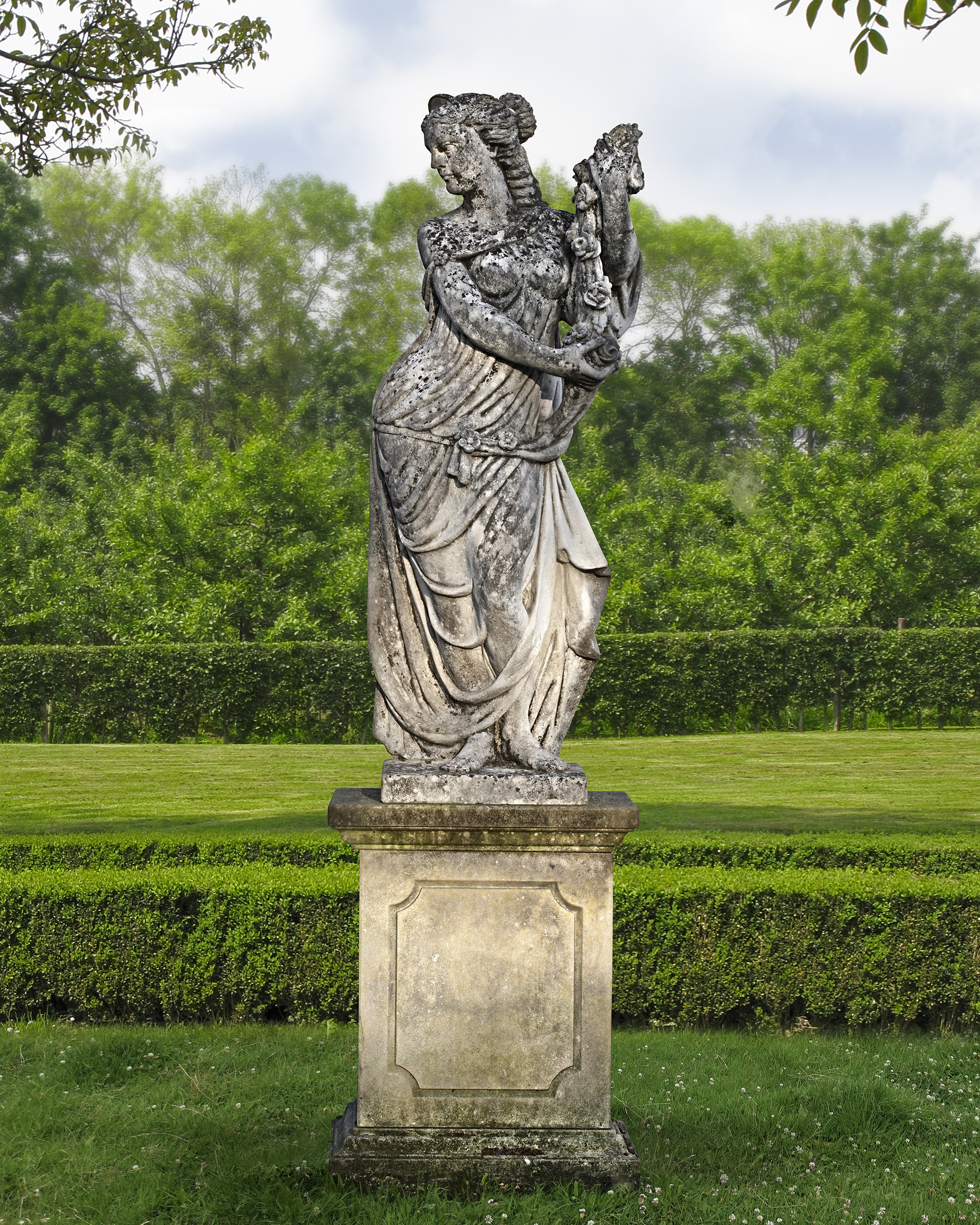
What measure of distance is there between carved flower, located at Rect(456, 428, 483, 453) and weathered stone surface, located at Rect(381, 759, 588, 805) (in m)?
1.09

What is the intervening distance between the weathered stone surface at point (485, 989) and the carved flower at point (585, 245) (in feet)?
6.62

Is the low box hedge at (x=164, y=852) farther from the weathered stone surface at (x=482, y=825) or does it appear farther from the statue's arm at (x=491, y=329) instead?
the statue's arm at (x=491, y=329)

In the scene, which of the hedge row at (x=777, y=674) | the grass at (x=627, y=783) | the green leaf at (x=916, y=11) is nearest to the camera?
the green leaf at (x=916, y=11)

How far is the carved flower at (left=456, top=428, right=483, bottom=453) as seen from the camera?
4172 mm

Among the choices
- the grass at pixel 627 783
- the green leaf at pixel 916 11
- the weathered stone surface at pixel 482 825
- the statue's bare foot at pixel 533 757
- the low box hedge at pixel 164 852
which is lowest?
the grass at pixel 627 783

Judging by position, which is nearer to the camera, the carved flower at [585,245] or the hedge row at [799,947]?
the carved flower at [585,245]

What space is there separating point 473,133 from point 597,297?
715 mm

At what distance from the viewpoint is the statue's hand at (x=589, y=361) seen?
13.6ft

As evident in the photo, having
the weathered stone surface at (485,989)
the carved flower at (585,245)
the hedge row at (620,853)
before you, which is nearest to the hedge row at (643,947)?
the hedge row at (620,853)

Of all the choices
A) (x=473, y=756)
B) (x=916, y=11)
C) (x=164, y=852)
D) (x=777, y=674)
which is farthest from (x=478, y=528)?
(x=777, y=674)

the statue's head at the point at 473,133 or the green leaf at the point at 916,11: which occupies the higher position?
the green leaf at the point at 916,11

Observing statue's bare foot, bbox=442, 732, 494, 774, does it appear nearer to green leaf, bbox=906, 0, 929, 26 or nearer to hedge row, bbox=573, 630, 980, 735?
green leaf, bbox=906, 0, 929, 26

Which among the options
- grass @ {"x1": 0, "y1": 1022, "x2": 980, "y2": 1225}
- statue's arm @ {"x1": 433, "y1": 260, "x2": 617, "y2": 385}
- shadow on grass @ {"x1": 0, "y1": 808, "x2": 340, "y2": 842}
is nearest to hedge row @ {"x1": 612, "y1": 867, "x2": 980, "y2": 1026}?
grass @ {"x1": 0, "y1": 1022, "x2": 980, "y2": 1225}

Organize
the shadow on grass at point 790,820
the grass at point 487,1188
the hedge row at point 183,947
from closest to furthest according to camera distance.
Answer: the grass at point 487,1188 → the hedge row at point 183,947 → the shadow on grass at point 790,820
